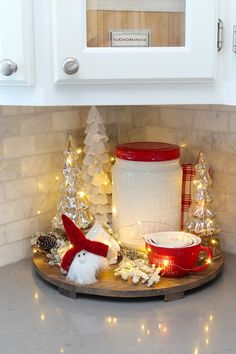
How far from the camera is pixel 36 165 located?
161 cm

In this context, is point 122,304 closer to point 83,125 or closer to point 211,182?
point 211,182

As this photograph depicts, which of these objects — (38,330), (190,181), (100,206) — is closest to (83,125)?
(100,206)

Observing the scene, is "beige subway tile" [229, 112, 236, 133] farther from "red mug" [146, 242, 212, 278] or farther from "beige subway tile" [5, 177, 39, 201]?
"beige subway tile" [5, 177, 39, 201]

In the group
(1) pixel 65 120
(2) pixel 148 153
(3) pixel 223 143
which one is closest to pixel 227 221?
(3) pixel 223 143

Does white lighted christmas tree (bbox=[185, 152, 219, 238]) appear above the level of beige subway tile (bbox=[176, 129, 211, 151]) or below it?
below

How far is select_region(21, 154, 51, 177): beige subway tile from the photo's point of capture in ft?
5.20

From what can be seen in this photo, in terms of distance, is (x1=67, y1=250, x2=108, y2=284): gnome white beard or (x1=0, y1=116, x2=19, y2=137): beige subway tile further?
(x1=0, y1=116, x2=19, y2=137): beige subway tile

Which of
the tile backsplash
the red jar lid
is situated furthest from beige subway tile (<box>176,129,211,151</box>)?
the red jar lid

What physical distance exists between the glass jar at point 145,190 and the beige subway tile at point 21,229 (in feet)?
0.81

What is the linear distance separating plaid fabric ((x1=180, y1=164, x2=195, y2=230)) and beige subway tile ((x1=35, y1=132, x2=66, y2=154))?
14.0 inches

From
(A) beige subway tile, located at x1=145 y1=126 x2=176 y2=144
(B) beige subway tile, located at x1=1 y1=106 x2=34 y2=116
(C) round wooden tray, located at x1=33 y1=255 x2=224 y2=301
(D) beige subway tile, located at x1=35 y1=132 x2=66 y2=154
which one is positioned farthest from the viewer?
(A) beige subway tile, located at x1=145 y1=126 x2=176 y2=144

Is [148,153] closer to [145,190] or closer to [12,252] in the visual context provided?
[145,190]

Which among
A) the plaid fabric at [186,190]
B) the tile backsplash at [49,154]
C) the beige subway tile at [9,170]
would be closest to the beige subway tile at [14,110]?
the tile backsplash at [49,154]

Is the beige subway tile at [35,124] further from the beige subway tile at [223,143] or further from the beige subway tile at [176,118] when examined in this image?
the beige subway tile at [223,143]
